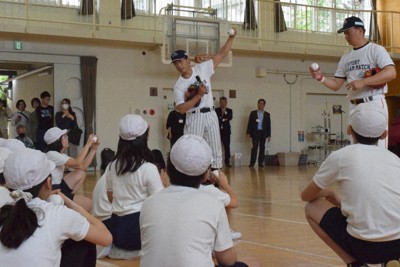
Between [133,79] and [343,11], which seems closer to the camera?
[133,79]

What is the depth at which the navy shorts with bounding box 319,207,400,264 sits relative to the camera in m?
3.45

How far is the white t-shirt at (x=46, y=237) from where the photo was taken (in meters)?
2.60

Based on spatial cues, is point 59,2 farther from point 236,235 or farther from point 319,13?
point 236,235

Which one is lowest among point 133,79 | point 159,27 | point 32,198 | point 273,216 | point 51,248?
point 273,216

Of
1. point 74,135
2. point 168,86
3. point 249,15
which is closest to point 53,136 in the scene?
point 74,135

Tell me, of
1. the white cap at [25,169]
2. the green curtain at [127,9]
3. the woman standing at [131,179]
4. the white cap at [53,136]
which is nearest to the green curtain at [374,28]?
A: the green curtain at [127,9]

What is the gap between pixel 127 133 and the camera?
4785mm

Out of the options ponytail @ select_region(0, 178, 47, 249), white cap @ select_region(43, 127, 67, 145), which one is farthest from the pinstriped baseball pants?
ponytail @ select_region(0, 178, 47, 249)

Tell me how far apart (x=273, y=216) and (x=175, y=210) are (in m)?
4.26

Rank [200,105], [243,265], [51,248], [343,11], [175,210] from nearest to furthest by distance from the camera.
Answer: [51,248] → [175,210] → [243,265] → [200,105] → [343,11]

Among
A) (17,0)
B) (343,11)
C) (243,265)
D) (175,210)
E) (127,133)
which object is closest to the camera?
(175,210)

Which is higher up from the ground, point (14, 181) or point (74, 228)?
Answer: point (14, 181)

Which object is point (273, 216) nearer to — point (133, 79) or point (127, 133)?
point (127, 133)

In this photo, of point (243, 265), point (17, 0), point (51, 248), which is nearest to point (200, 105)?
point (243, 265)
